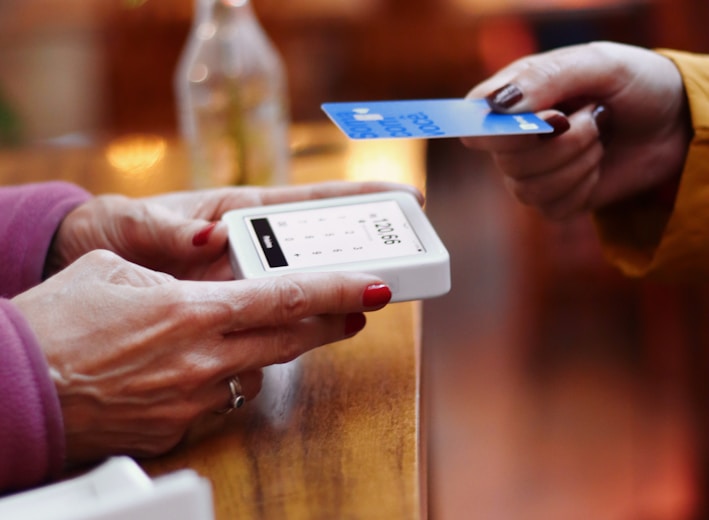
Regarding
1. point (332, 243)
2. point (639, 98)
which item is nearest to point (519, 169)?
point (639, 98)

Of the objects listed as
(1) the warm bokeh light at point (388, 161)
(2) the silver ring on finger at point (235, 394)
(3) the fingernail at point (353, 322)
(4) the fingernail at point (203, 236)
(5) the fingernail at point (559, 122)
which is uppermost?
(5) the fingernail at point (559, 122)

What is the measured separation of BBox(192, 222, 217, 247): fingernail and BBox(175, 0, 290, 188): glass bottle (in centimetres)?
32

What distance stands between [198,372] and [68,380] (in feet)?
0.25

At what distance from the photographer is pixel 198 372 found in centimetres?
57

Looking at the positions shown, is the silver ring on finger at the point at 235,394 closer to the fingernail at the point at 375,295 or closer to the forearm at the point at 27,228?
the fingernail at the point at 375,295

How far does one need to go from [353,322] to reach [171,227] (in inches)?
7.3

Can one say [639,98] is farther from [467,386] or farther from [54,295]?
[467,386]

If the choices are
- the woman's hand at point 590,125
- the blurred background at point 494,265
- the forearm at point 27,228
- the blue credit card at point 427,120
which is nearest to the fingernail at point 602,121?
the woman's hand at point 590,125

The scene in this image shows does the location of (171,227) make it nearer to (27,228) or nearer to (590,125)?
(27,228)

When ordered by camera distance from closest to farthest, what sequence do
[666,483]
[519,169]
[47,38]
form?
[519,169] → [666,483] → [47,38]

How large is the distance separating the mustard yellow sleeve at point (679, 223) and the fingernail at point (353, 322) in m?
0.40

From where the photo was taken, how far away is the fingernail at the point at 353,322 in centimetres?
64

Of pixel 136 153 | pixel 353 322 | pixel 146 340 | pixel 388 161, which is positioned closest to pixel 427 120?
pixel 353 322

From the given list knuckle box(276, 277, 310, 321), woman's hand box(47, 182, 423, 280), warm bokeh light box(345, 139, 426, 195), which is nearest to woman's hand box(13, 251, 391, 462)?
knuckle box(276, 277, 310, 321)
